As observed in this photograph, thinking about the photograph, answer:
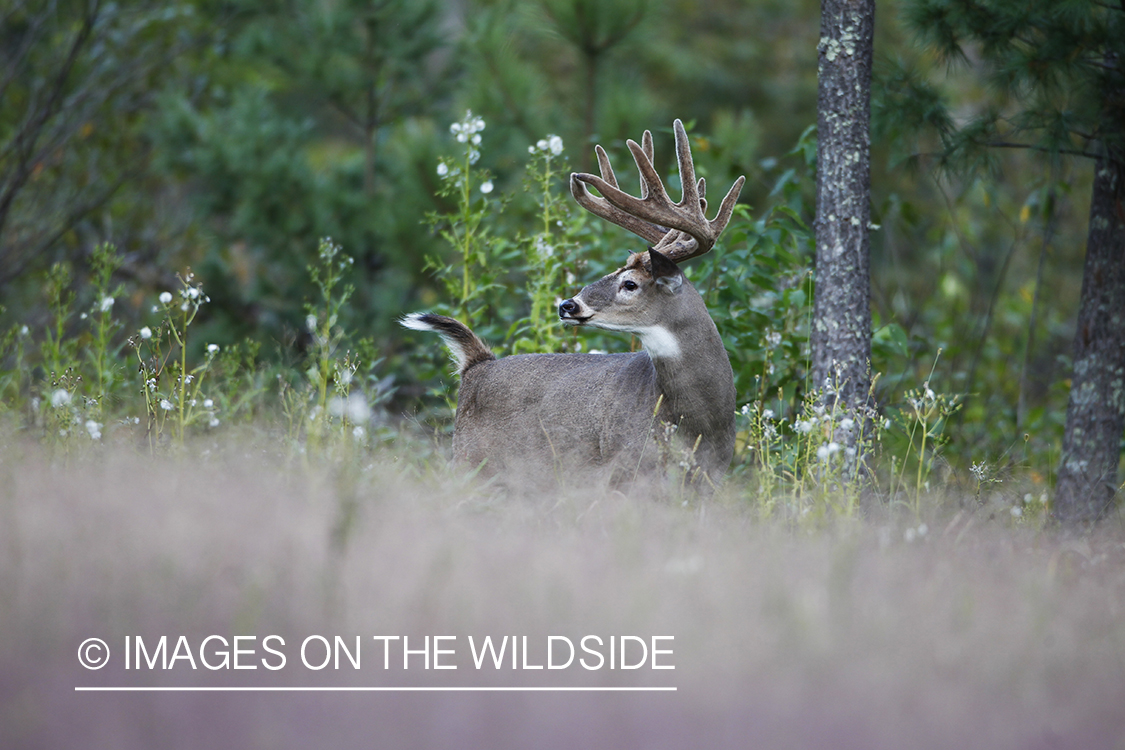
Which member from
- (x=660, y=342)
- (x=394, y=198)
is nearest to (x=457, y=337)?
(x=660, y=342)

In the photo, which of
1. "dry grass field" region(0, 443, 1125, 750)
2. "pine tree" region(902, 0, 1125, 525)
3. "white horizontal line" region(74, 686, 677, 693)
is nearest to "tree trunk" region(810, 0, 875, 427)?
"pine tree" region(902, 0, 1125, 525)

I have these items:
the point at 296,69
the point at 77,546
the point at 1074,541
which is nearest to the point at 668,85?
the point at 296,69

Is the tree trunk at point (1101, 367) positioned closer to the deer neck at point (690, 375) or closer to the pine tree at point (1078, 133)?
the pine tree at point (1078, 133)

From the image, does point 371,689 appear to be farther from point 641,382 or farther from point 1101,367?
point 1101,367

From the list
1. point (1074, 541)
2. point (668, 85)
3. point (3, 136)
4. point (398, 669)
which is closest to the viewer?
point (398, 669)

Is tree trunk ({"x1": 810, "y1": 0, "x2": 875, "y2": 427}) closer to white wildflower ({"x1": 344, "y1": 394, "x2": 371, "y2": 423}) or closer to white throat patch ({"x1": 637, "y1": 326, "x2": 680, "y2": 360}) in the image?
white throat patch ({"x1": 637, "y1": 326, "x2": 680, "y2": 360})

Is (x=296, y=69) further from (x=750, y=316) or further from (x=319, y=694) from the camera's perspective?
(x=319, y=694)

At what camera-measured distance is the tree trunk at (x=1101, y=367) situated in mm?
4930

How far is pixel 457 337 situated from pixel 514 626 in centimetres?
254

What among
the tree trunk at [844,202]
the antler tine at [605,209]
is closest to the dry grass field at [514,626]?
the tree trunk at [844,202]

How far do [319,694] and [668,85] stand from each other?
13752mm

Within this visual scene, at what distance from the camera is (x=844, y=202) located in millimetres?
4574

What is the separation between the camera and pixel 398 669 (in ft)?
7.66

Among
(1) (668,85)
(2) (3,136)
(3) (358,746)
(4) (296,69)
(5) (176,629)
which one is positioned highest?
(1) (668,85)
